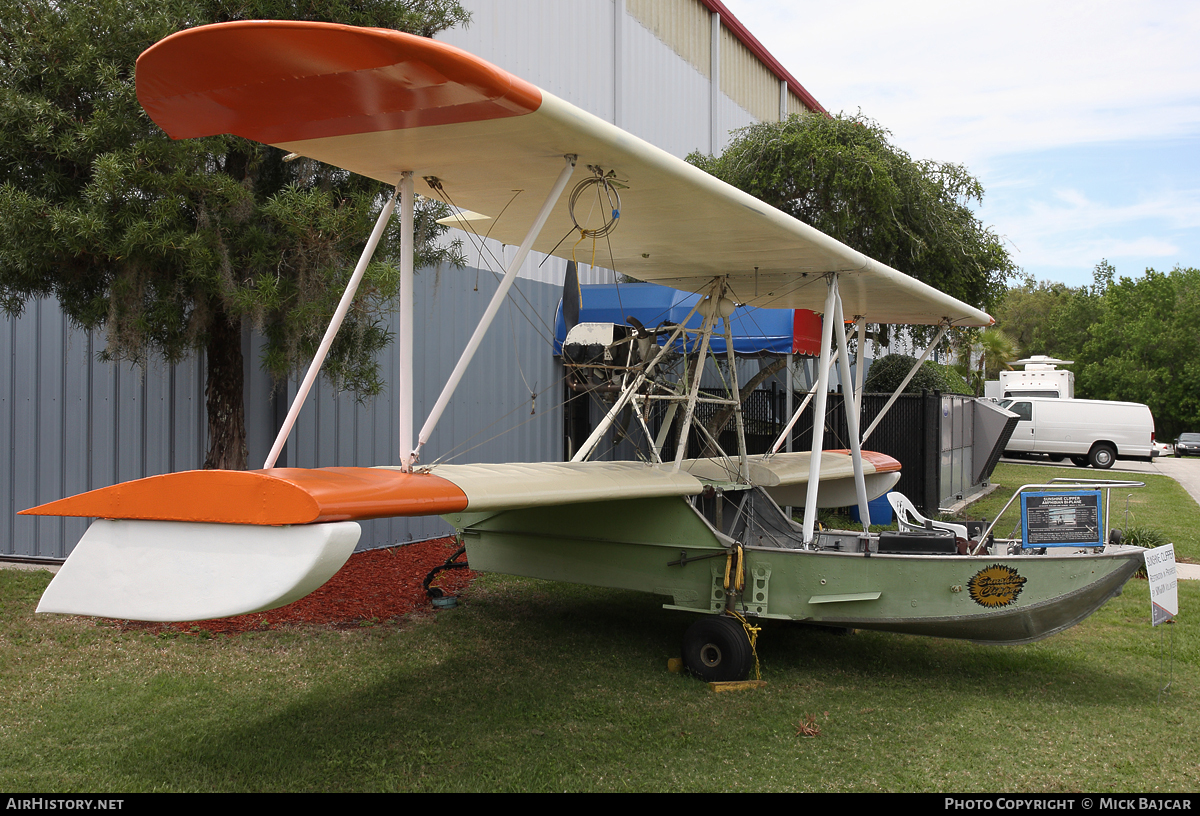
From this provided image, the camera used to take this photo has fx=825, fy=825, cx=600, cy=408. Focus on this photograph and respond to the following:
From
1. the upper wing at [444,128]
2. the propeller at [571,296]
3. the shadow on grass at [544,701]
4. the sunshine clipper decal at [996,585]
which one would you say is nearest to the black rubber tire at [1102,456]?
the shadow on grass at [544,701]

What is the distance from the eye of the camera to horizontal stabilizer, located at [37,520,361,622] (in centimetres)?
349

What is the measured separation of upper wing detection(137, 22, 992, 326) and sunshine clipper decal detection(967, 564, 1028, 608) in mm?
2568

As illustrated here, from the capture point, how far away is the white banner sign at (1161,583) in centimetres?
541

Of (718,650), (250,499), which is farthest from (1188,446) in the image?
(250,499)

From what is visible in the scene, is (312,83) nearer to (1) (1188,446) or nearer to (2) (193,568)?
(2) (193,568)

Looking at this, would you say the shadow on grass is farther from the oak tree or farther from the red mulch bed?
the oak tree

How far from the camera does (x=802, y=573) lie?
571 cm

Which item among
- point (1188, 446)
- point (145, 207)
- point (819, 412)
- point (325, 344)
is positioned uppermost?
point (145, 207)

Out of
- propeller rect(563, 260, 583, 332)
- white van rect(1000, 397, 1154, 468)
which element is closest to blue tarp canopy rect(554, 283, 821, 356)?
propeller rect(563, 260, 583, 332)

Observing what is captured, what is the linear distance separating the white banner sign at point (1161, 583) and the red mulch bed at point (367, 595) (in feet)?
18.7

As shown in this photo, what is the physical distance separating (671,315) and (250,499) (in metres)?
8.99

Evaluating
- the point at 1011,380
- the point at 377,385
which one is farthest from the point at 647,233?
the point at 1011,380

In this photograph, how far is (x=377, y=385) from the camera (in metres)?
7.68
